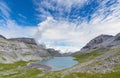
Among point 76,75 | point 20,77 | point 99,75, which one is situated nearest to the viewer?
point 99,75

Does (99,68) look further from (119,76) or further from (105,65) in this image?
(119,76)

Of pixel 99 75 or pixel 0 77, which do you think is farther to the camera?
pixel 0 77

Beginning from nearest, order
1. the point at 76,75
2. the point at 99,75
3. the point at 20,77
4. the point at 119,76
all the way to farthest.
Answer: the point at 119,76
the point at 99,75
the point at 76,75
the point at 20,77

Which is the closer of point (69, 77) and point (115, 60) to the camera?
point (69, 77)

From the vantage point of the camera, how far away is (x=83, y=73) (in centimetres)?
9056

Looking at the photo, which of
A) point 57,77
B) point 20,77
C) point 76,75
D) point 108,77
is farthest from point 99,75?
point 20,77

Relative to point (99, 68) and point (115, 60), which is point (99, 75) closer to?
point (99, 68)

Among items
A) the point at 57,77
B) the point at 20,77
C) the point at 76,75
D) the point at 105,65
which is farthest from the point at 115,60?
the point at 20,77

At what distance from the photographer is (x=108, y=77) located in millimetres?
78750

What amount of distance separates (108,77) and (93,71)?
12.1m

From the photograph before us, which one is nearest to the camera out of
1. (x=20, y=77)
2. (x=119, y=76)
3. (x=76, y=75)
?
(x=119, y=76)

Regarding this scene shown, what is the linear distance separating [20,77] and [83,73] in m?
39.4

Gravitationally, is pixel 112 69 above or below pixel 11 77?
below

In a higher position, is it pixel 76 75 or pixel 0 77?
pixel 0 77
